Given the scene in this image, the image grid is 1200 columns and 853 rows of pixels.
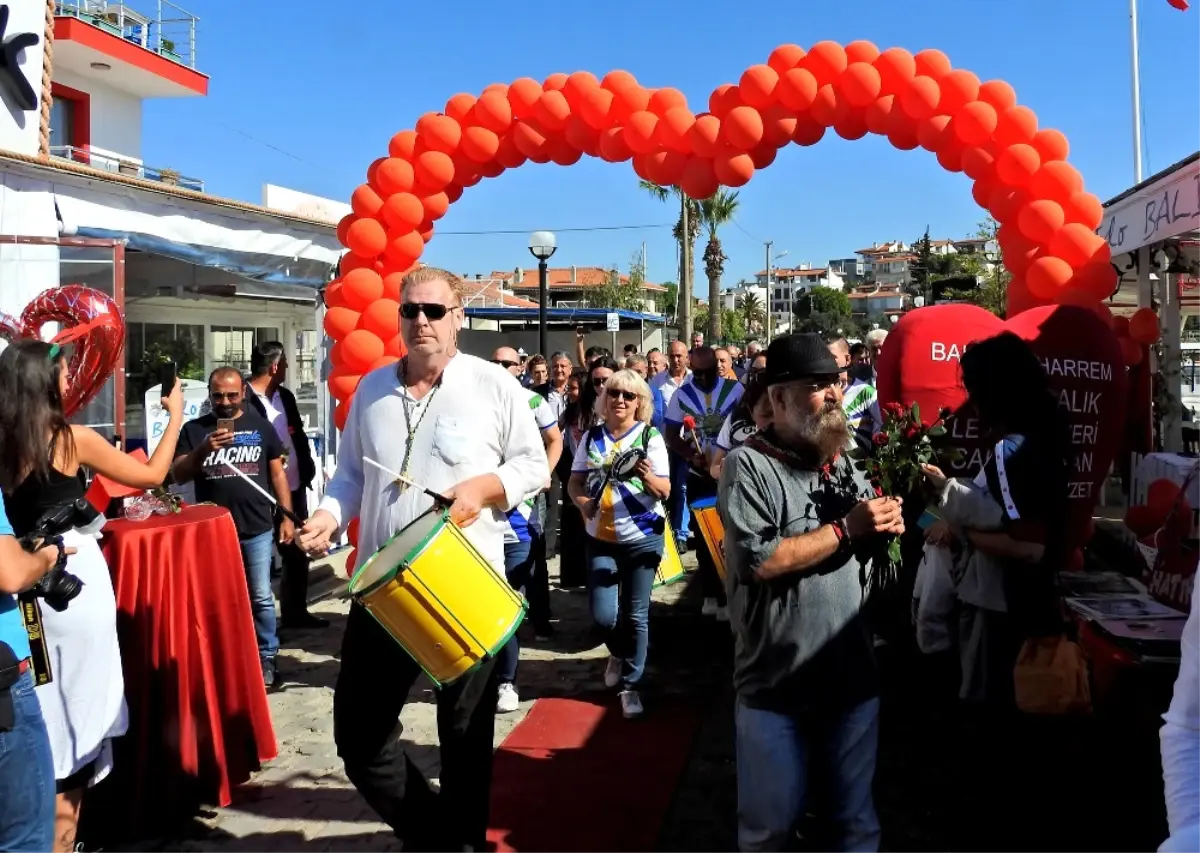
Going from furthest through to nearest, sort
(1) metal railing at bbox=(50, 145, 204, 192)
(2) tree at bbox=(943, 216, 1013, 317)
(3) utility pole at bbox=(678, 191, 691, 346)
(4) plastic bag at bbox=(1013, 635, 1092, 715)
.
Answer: (3) utility pole at bbox=(678, 191, 691, 346) → (2) tree at bbox=(943, 216, 1013, 317) → (1) metal railing at bbox=(50, 145, 204, 192) → (4) plastic bag at bbox=(1013, 635, 1092, 715)

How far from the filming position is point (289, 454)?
21.6 feet

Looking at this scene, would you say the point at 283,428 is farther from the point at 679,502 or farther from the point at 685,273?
the point at 685,273

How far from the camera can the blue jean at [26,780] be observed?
7.38 feet

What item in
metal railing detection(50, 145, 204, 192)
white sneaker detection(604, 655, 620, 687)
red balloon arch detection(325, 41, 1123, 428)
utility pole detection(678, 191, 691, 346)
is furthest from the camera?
utility pole detection(678, 191, 691, 346)

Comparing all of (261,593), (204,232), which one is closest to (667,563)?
(261,593)

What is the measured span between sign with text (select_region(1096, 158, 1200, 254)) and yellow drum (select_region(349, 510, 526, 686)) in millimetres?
6090

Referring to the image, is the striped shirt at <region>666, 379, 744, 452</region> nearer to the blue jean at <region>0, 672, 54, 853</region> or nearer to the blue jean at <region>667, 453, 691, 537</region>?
the blue jean at <region>667, 453, 691, 537</region>

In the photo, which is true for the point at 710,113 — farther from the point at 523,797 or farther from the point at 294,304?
the point at 294,304

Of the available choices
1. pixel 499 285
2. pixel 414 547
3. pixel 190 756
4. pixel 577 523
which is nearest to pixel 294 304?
pixel 577 523

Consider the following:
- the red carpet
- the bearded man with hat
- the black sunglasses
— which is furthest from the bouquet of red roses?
the red carpet

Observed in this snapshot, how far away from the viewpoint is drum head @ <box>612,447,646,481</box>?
16.6 ft

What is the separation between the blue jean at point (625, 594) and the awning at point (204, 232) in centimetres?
529

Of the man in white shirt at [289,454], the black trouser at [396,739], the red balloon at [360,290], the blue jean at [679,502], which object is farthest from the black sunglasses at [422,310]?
the blue jean at [679,502]

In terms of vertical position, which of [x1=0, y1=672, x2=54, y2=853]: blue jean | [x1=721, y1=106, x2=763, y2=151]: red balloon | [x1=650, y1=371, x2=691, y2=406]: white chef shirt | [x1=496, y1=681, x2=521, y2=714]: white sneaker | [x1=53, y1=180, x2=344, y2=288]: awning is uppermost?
[x1=721, y1=106, x2=763, y2=151]: red balloon
